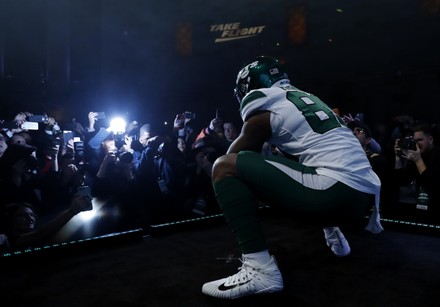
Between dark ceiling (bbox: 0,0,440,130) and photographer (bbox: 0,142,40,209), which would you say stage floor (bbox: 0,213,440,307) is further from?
dark ceiling (bbox: 0,0,440,130)

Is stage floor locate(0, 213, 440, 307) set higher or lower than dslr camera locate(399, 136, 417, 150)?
lower

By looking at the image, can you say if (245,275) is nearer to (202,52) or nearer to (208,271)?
(208,271)

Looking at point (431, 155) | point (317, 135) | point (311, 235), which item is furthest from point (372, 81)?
point (317, 135)

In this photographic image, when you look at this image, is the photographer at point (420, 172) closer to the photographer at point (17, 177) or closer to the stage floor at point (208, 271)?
the stage floor at point (208, 271)

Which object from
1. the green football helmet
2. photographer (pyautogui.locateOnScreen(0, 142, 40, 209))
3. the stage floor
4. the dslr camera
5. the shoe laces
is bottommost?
the stage floor

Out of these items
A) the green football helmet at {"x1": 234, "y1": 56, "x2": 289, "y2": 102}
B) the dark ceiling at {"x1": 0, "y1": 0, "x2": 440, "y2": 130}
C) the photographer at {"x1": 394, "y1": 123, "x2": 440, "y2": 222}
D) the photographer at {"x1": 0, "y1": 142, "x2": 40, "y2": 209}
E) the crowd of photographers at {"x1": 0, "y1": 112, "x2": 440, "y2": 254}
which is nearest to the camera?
the green football helmet at {"x1": 234, "y1": 56, "x2": 289, "y2": 102}

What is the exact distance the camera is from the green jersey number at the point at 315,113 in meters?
1.62

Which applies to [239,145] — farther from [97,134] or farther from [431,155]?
[97,134]

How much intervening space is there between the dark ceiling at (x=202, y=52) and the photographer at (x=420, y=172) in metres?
5.09

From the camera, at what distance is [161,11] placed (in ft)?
36.6

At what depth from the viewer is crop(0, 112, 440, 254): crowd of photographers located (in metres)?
2.65

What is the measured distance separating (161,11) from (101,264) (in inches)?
425

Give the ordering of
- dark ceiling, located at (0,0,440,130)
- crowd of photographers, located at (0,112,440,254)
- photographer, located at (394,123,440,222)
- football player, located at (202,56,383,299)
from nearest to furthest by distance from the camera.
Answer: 1. football player, located at (202,56,383,299)
2. crowd of photographers, located at (0,112,440,254)
3. photographer, located at (394,123,440,222)
4. dark ceiling, located at (0,0,440,130)

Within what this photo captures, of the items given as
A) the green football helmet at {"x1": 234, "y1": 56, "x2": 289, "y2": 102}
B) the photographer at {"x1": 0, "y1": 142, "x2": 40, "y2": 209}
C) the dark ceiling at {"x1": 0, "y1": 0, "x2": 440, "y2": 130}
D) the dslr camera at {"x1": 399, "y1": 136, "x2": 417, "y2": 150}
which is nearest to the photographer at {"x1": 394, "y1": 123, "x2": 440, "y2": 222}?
the dslr camera at {"x1": 399, "y1": 136, "x2": 417, "y2": 150}
